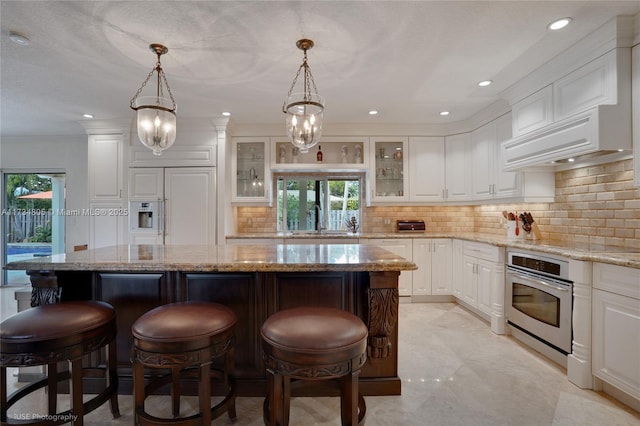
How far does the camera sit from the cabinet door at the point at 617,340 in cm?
179

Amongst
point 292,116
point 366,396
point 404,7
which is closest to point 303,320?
point 366,396

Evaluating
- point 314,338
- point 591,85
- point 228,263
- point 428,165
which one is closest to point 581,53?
point 591,85

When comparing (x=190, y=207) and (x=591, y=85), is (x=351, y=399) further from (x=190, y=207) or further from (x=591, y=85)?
(x=190, y=207)

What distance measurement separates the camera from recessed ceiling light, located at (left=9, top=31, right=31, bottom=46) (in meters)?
2.16

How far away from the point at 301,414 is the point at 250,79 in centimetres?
281

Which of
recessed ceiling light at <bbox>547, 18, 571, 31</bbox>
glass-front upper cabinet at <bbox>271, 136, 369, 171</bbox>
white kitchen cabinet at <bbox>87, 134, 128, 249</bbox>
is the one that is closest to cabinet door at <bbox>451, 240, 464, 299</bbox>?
glass-front upper cabinet at <bbox>271, 136, 369, 171</bbox>

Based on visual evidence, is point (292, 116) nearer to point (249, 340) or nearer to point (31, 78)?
point (249, 340)

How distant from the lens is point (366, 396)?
197 centimetres

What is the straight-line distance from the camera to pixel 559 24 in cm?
208

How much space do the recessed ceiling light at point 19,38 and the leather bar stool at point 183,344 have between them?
7.60 feet

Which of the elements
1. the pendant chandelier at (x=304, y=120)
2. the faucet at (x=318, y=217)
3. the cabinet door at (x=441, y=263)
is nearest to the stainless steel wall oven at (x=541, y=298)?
the cabinet door at (x=441, y=263)

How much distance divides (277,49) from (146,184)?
112 inches

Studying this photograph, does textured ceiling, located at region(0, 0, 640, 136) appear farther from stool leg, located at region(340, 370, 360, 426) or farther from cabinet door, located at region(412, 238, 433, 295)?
stool leg, located at region(340, 370, 360, 426)

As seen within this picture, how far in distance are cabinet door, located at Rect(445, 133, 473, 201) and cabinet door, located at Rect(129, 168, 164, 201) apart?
405 cm
